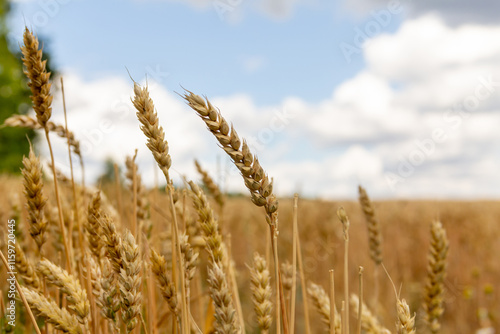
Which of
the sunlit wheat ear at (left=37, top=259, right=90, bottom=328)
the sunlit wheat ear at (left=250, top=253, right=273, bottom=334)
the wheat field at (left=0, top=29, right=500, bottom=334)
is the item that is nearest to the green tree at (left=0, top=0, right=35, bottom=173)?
the wheat field at (left=0, top=29, right=500, bottom=334)

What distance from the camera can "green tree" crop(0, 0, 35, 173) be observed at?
21780 millimetres


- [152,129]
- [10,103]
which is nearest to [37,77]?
[152,129]

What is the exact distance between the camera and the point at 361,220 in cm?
779

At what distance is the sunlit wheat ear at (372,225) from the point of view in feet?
5.89

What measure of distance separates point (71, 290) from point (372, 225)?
3.94 feet

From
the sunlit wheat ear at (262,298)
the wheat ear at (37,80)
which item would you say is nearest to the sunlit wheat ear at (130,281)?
the sunlit wheat ear at (262,298)

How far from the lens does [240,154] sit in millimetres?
855

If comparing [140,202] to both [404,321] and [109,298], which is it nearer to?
[109,298]

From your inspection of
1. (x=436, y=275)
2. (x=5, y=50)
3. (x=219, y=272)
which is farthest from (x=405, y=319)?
(x=5, y=50)

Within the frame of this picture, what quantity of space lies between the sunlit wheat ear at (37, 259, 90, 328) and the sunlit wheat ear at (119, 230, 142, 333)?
0.11m

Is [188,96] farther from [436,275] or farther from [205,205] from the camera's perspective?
[436,275]

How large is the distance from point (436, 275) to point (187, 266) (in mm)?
1027

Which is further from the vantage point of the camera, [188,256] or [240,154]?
[188,256]

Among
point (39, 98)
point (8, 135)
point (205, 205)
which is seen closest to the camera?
point (205, 205)
